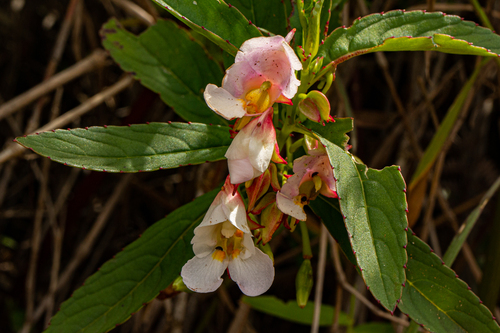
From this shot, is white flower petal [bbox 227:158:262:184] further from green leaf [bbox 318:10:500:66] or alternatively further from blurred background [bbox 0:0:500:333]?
blurred background [bbox 0:0:500:333]

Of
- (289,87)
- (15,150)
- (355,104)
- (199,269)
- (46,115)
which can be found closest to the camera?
(289,87)

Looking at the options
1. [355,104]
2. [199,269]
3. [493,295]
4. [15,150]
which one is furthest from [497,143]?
[15,150]

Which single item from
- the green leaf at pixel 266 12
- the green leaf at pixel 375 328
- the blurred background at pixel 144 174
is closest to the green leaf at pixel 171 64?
the green leaf at pixel 266 12

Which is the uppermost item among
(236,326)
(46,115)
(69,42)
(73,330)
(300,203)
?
(300,203)

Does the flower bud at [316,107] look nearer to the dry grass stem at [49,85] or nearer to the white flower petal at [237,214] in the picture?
the white flower petal at [237,214]

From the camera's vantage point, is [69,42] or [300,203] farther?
[69,42]

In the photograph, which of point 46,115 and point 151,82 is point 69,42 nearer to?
point 46,115

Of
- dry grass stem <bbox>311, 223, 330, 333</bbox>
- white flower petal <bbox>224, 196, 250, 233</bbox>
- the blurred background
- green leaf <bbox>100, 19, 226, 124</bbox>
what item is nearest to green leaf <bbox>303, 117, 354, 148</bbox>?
white flower petal <bbox>224, 196, 250, 233</bbox>

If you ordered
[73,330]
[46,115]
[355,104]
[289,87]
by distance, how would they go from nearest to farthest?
[289,87] → [73,330] → [355,104] → [46,115]
